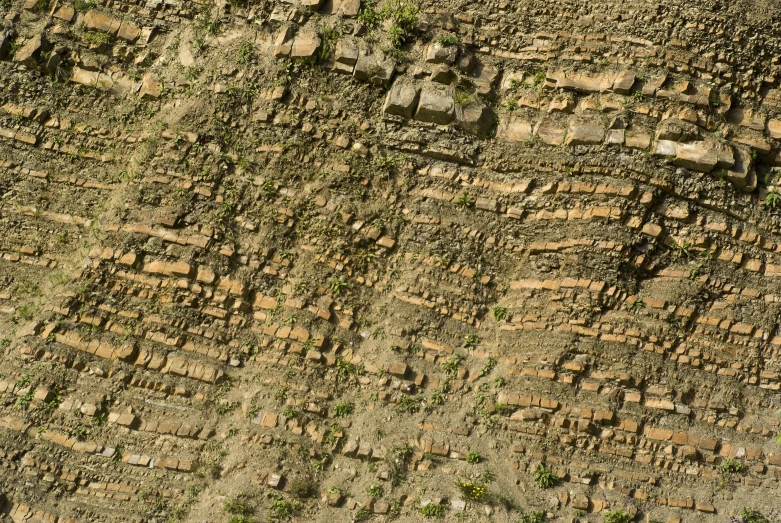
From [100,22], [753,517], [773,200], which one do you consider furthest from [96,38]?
[753,517]

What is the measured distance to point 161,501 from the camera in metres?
7.71

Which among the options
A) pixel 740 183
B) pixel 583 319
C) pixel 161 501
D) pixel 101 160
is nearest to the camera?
pixel 161 501

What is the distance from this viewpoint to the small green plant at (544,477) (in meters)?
7.72

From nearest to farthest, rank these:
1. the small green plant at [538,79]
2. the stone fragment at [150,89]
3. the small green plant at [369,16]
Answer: the small green plant at [538,79] → the small green plant at [369,16] → the stone fragment at [150,89]

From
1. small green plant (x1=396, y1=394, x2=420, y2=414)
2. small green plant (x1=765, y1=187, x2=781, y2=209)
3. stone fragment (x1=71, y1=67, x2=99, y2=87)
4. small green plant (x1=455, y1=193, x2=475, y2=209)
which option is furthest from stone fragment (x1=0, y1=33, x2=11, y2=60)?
small green plant (x1=765, y1=187, x2=781, y2=209)

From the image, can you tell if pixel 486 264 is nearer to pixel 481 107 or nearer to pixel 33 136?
pixel 481 107

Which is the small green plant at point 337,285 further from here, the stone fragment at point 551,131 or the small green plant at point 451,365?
the stone fragment at point 551,131

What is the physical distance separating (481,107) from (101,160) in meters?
5.15

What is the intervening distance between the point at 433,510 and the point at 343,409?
151 cm

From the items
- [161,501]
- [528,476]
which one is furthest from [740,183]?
[161,501]

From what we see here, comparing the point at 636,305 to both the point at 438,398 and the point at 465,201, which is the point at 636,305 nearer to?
the point at 465,201

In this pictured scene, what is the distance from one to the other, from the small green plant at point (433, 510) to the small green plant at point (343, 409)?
1371 mm

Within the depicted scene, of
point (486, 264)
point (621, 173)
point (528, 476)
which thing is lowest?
point (528, 476)

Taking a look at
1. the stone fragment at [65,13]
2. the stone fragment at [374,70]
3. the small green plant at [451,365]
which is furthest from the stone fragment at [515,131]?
the stone fragment at [65,13]
